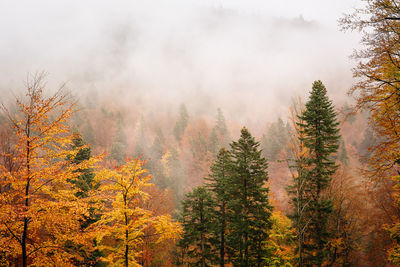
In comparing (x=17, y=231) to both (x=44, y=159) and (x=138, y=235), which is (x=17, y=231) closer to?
(x=44, y=159)

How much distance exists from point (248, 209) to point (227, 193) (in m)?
2.05

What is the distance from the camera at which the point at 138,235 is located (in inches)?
390

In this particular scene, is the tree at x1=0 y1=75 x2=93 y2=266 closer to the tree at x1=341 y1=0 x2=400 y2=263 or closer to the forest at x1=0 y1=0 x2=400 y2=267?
the forest at x1=0 y1=0 x2=400 y2=267

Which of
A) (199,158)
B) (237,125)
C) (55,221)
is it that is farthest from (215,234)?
(237,125)

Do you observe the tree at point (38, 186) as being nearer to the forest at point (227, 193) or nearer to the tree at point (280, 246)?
the forest at point (227, 193)

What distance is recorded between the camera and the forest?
22.9ft

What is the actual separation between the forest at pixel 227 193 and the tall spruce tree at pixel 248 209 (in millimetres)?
87

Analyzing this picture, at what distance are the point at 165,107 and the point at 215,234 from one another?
13167cm

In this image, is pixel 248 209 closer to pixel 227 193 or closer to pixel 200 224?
pixel 227 193

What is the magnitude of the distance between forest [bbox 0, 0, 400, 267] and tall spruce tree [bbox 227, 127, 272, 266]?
0.09 m

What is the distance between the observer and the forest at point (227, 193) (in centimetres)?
698

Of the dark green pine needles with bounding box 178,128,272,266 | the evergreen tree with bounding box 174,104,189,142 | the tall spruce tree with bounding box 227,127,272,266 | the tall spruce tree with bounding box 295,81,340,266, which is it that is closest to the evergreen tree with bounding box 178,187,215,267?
the dark green pine needles with bounding box 178,128,272,266

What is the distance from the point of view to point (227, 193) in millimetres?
16906

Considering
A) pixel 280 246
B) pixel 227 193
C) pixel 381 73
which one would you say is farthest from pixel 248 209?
pixel 381 73
